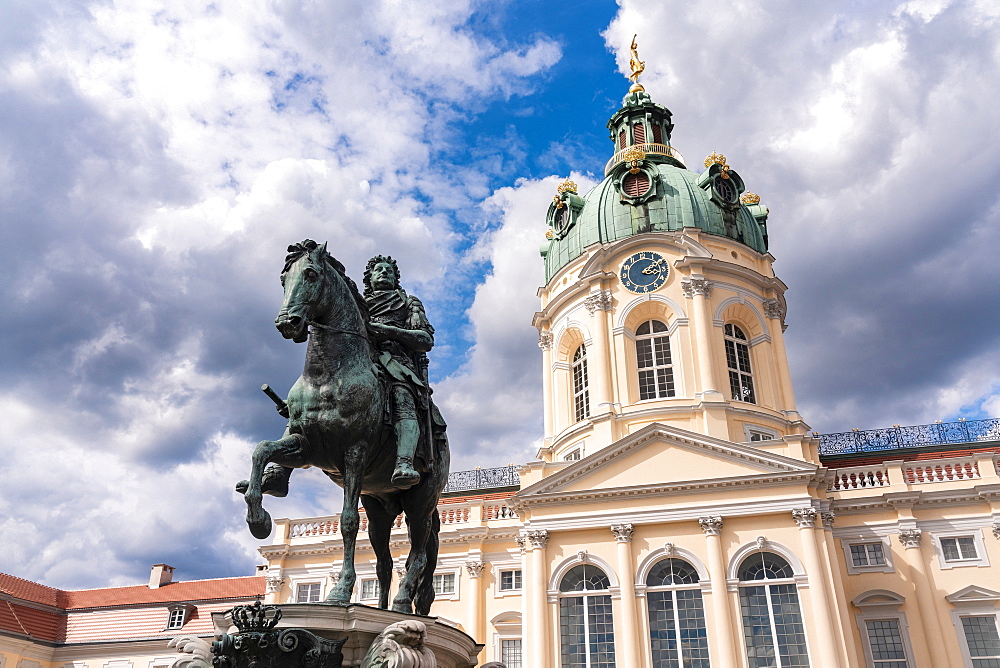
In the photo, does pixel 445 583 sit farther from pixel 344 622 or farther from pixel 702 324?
pixel 344 622

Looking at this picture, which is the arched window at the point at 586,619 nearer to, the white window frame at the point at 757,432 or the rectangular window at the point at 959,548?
the white window frame at the point at 757,432

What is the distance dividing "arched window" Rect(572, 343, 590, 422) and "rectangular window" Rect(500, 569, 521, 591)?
23.9 feet

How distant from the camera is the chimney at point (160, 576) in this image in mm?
42469

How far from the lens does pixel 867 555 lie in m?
28.3

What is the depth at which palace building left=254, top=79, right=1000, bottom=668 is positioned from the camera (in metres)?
25.6

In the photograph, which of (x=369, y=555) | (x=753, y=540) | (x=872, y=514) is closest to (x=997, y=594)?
(x=872, y=514)

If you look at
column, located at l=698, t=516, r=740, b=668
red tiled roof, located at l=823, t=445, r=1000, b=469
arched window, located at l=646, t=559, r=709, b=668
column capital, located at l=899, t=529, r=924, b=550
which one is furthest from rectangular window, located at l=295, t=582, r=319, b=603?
column capital, located at l=899, t=529, r=924, b=550

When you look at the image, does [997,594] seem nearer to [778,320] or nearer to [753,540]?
[753,540]

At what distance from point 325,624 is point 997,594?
28.4 meters

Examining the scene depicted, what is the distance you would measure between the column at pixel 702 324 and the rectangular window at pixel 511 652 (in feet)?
41.0

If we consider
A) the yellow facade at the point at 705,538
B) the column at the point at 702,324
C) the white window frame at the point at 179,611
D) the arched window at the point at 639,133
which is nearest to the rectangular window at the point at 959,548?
the yellow facade at the point at 705,538

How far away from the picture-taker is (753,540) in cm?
2611

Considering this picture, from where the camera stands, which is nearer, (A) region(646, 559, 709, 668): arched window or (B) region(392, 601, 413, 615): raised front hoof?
(B) region(392, 601, 413, 615): raised front hoof

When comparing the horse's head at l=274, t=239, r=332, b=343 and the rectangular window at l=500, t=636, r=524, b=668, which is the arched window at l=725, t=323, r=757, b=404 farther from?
the horse's head at l=274, t=239, r=332, b=343
